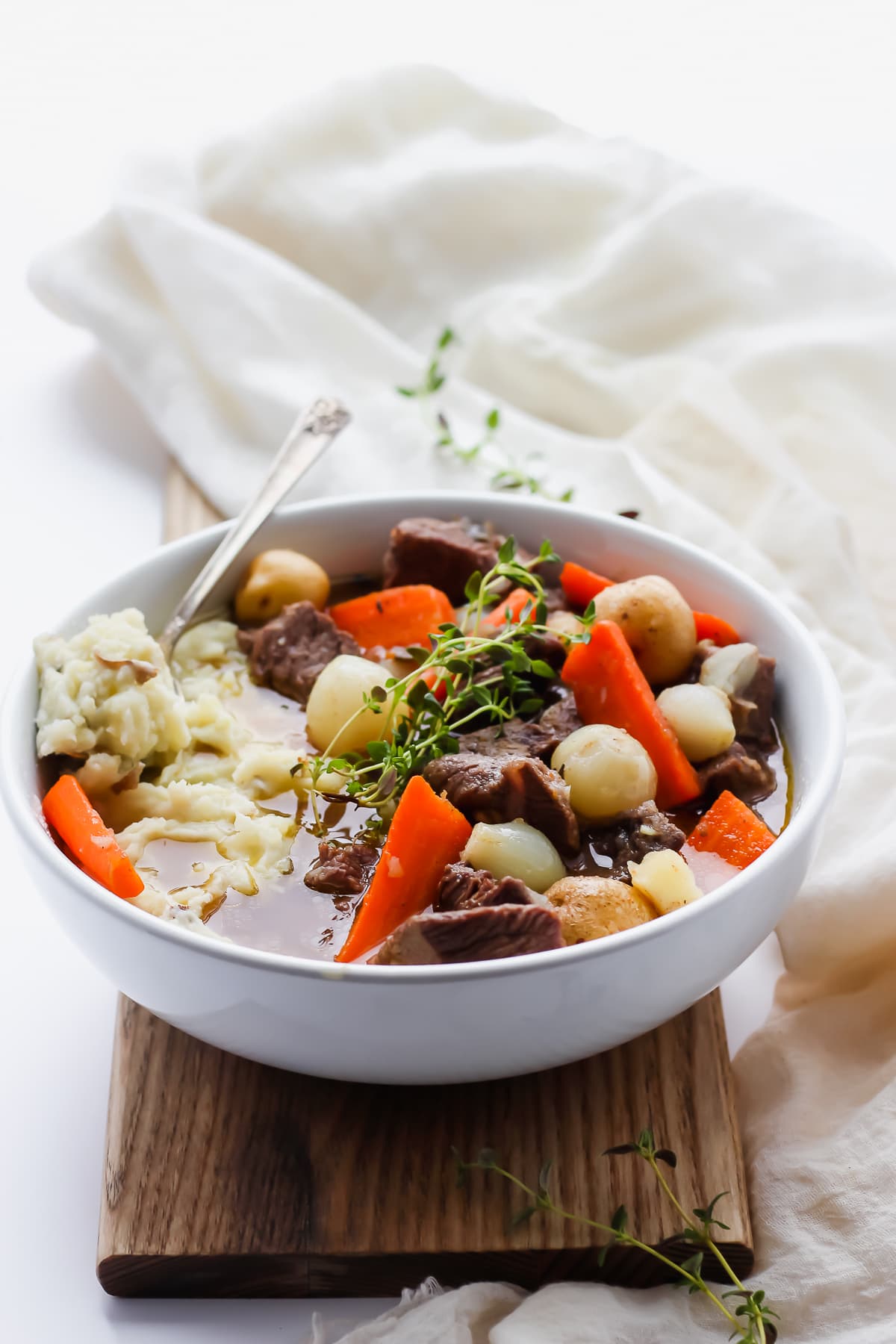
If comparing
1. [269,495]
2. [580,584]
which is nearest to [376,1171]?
[580,584]

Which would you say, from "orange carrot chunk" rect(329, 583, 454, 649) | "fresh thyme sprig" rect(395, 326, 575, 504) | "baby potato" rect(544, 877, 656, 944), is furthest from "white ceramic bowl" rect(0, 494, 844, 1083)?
"fresh thyme sprig" rect(395, 326, 575, 504)

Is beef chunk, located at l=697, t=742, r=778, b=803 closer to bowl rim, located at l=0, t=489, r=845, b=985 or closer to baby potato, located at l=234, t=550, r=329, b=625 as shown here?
bowl rim, located at l=0, t=489, r=845, b=985

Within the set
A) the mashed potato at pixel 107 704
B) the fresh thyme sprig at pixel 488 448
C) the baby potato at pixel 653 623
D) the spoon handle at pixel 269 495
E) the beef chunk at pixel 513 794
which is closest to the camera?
the beef chunk at pixel 513 794

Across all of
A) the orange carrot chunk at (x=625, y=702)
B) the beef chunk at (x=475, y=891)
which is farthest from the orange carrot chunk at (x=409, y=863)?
the orange carrot chunk at (x=625, y=702)

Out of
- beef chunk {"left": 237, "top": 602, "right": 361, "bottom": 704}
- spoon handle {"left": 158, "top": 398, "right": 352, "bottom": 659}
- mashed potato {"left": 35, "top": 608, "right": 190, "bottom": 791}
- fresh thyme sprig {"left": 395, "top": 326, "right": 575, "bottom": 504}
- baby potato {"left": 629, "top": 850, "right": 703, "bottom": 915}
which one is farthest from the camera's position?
fresh thyme sprig {"left": 395, "top": 326, "right": 575, "bottom": 504}

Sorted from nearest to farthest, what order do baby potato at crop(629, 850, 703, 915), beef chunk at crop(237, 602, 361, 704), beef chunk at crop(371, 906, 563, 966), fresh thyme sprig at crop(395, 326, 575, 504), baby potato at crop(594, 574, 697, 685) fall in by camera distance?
1. beef chunk at crop(371, 906, 563, 966)
2. baby potato at crop(629, 850, 703, 915)
3. baby potato at crop(594, 574, 697, 685)
4. beef chunk at crop(237, 602, 361, 704)
5. fresh thyme sprig at crop(395, 326, 575, 504)

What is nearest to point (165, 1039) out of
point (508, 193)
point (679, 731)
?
point (679, 731)

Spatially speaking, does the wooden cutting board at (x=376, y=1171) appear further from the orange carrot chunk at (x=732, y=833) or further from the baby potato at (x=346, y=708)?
the baby potato at (x=346, y=708)
